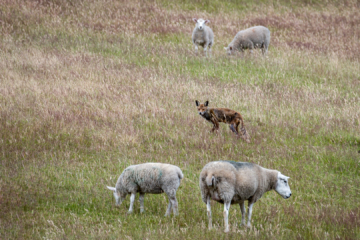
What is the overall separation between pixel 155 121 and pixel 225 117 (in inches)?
72.6

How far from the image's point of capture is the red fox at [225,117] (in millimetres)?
9883

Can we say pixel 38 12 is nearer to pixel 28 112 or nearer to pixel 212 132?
pixel 28 112

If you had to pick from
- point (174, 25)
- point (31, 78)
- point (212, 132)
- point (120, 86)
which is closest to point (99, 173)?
point (212, 132)

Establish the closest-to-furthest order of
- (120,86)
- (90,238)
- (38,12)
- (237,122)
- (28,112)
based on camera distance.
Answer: (90,238) < (237,122) < (28,112) < (120,86) < (38,12)

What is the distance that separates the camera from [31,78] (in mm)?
13688

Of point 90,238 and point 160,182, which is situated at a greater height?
point 160,182

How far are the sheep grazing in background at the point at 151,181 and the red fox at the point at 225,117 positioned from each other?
3.41m

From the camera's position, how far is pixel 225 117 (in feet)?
32.7

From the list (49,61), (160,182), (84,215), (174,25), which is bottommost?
(84,215)

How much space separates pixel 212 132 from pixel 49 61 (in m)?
7.85

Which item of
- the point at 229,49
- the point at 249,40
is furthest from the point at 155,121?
the point at 249,40

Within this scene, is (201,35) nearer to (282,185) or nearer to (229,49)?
(229,49)

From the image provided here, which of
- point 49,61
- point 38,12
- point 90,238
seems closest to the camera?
point 90,238

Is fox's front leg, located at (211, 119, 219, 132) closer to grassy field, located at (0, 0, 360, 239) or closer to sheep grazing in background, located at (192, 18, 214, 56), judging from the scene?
grassy field, located at (0, 0, 360, 239)
